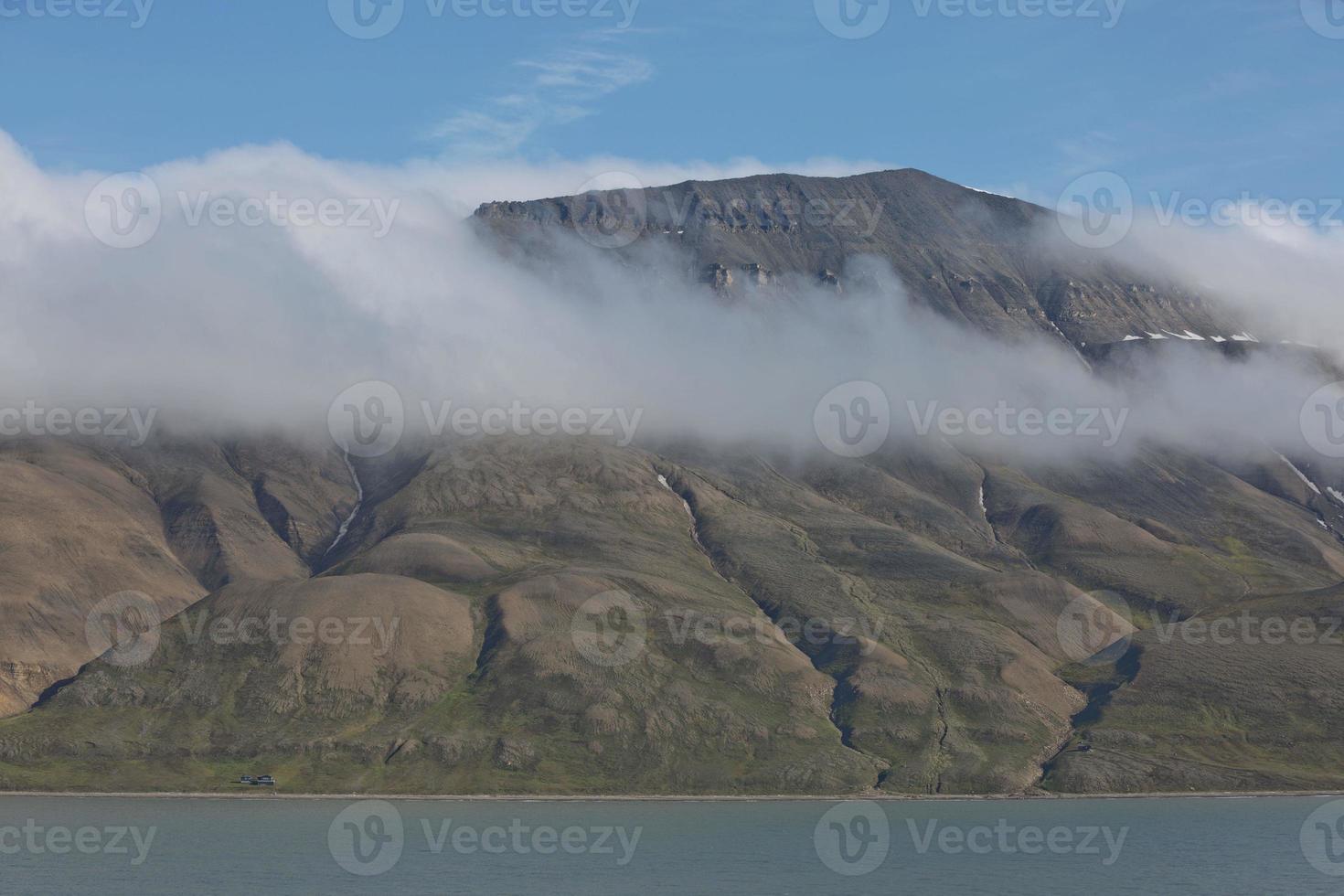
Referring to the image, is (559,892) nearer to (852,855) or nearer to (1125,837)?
(852,855)

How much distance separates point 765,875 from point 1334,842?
83.2m

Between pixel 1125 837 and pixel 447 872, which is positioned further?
pixel 1125 837

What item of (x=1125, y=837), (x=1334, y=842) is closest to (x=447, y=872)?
(x=1125, y=837)

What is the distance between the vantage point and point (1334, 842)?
187 metres

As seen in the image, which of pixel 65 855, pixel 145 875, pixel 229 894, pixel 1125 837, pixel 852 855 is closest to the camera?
pixel 229 894

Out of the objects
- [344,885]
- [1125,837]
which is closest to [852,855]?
[1125,837]

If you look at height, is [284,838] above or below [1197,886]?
below

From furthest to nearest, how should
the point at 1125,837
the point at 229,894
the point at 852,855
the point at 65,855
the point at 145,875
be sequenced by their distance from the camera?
the point at 1125,837, the point at 852,855, the point at 65,855, the point at 145,875, the point at 229,894

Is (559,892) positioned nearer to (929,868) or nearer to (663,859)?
(663,859)

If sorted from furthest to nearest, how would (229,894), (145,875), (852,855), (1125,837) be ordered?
1. (1125,837)
2. (852,855)
3. (145,875)
4. (229,894)

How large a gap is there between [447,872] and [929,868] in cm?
5723

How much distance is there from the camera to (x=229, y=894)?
14100 centimetres

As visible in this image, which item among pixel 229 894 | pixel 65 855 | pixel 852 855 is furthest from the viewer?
pixel 852 855

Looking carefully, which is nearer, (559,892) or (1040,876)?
(559,892)
